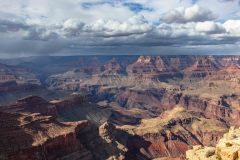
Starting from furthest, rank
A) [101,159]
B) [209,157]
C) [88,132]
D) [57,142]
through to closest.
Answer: [88,132]
[101,159]
[57,142]
[209,157]

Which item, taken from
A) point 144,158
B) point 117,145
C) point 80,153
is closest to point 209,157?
point 80,153

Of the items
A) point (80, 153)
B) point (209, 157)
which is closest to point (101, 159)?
point (80, 153)

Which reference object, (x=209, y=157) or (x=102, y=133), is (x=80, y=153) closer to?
(x=102, y=133)

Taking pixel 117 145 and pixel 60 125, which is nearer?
pixel 60 125

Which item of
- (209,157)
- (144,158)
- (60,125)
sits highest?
(209,157)

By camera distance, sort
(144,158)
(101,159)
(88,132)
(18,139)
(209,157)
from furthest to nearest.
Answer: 1. (144,158)
2. (88,132)
3. (101,159)
4. (18,139)
5. (209,157)

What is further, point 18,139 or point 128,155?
point 128,155

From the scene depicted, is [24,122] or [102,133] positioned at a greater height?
[24,122]

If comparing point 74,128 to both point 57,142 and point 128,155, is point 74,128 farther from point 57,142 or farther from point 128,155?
point 128,155

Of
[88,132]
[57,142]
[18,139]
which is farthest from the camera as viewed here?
[88,132]
